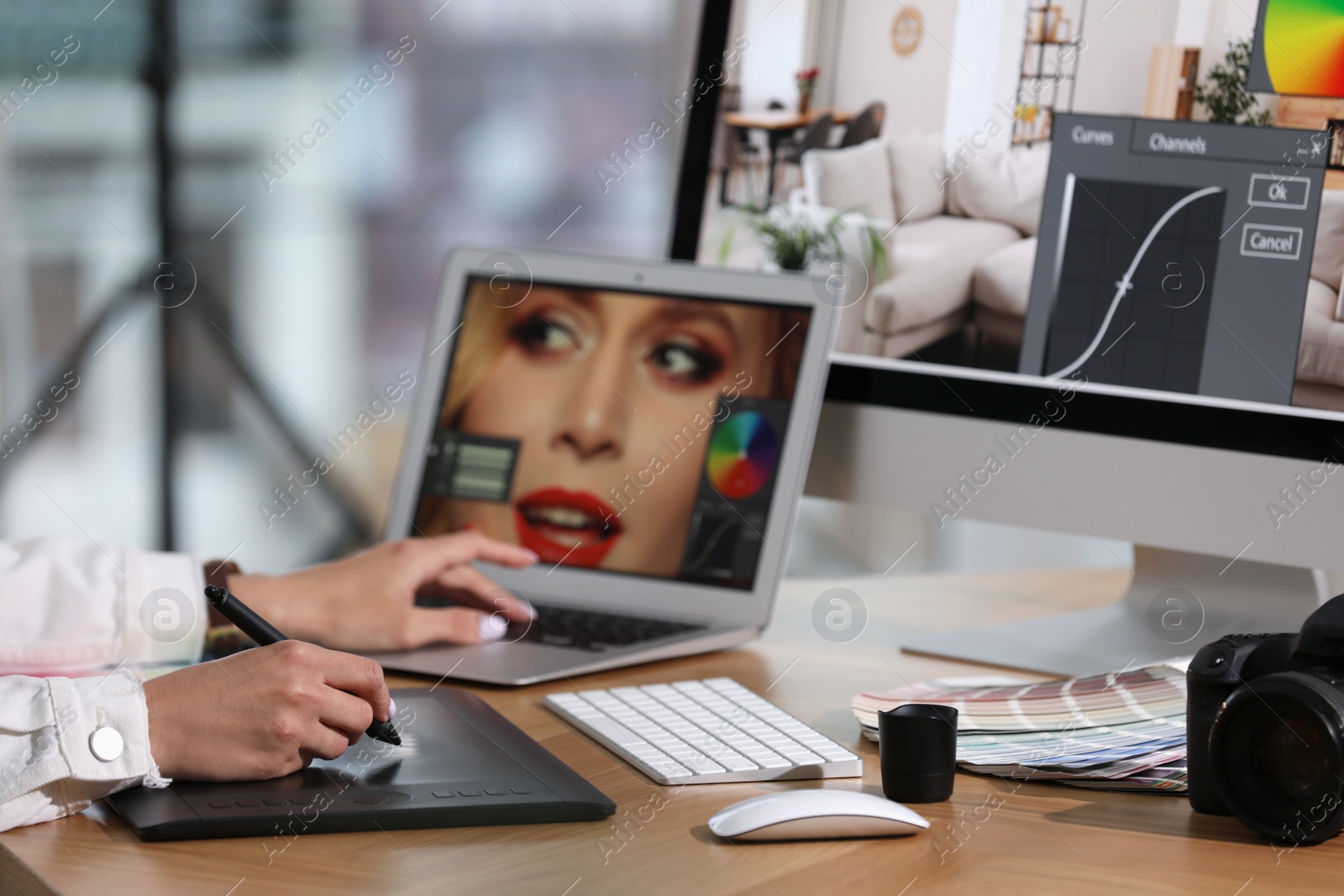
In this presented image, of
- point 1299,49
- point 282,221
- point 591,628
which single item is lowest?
point 591,628

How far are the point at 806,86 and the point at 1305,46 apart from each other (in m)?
0.46

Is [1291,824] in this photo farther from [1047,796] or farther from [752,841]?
[752,841]

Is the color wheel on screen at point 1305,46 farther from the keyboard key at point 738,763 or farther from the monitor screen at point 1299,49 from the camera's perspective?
the keyboard key at point 738,763

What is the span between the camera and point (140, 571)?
3.04 feet

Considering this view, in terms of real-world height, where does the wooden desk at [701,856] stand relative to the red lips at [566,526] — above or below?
below

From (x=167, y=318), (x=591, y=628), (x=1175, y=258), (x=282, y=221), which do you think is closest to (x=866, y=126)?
(x=1175, y=258)

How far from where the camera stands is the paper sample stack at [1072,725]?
75 cm

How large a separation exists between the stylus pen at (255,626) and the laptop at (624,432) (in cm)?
31

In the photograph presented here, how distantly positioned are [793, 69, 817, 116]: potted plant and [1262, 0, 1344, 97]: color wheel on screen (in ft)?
1.37

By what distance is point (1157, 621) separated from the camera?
43.1 inches

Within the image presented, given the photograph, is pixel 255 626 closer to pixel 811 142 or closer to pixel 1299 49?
pixel 811 142

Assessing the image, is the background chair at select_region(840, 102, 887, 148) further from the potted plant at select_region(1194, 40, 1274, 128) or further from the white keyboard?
the white keyboard

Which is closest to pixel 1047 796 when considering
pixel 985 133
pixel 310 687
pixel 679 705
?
pixel 679 705

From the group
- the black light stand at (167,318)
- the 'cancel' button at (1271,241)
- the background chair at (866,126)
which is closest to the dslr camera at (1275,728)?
the 'cancel' button at (1271,241)
